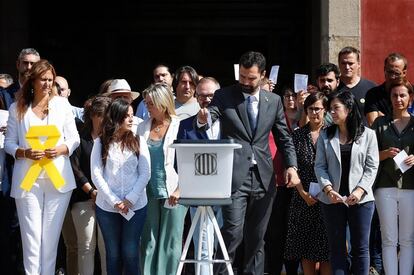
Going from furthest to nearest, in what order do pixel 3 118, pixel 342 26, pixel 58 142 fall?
pixel 342 26, pixel 3 118, pixel 58 142

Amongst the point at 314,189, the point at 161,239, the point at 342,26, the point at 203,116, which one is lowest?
the point at 161,239

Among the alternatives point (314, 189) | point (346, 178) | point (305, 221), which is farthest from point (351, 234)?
point (305, 221)

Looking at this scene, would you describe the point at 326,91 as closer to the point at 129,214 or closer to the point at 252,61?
the point at 252,61

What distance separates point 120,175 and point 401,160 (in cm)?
290

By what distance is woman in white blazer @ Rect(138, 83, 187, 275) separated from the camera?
9.88 m

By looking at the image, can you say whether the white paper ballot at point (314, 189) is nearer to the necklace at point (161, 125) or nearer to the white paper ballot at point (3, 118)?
the necklace at point (161, 125)

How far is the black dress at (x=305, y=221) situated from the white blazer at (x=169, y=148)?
4.72 feet

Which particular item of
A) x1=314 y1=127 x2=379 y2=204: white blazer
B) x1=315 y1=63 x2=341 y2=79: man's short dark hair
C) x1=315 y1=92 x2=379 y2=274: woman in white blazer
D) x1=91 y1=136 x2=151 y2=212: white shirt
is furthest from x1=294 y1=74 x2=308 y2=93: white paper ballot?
x1=91 y1=136 x2=151 y2=212: white shirt

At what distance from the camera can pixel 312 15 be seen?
617 inches

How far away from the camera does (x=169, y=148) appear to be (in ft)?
32.7

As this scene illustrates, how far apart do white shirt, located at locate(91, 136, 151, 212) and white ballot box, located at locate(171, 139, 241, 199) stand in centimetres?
100

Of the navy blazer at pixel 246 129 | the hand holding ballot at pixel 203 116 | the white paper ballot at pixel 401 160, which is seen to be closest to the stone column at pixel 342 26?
the white paper ballot at pixel 401 160

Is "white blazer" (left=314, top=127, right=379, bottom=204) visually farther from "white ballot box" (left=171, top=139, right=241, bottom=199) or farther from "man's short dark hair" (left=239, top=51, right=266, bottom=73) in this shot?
"white ballot box" (left=171, top=139, right=241, bottom=199)

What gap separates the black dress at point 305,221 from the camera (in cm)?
1052
